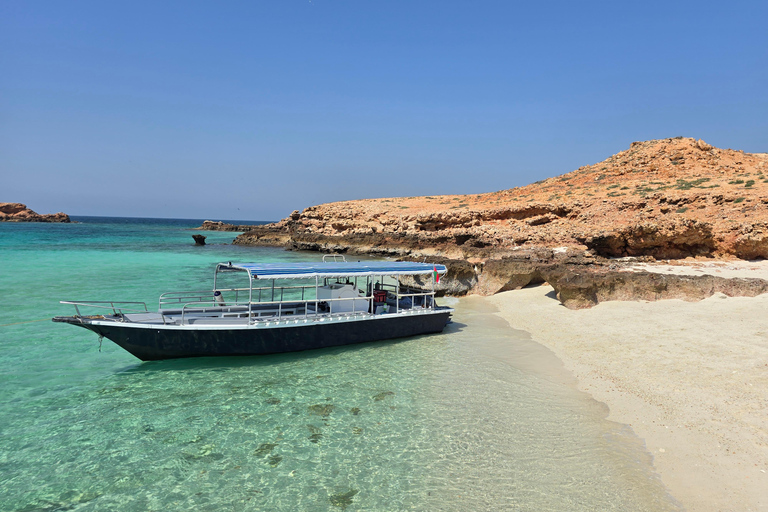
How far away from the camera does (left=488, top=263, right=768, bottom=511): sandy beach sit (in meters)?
6.15

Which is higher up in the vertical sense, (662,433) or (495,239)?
(495,239)

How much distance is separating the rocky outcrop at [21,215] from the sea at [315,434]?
154 m

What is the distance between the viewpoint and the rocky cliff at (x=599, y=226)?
20.3 meters

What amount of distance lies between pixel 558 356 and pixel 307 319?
291 inches

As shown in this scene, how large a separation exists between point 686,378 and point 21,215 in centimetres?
17359

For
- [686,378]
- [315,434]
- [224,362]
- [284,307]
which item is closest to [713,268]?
[686,378]

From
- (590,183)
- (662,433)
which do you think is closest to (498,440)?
(662,433)

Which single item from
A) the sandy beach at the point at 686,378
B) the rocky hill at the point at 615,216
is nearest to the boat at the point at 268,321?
the sandy beach at the point at 686,378

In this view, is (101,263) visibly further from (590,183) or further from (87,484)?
(590,183)

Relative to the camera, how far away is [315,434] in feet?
25.2

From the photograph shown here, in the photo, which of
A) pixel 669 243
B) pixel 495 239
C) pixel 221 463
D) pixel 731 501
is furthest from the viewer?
pixel 495 239

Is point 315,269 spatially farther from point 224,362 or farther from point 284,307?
point 224,362

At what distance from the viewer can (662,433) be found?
7363 millimetres

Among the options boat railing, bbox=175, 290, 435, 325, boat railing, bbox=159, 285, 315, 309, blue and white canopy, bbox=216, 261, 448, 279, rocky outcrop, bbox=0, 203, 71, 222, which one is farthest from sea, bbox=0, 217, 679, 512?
rocky outcrop, bbox=0, 203, 71, 222
